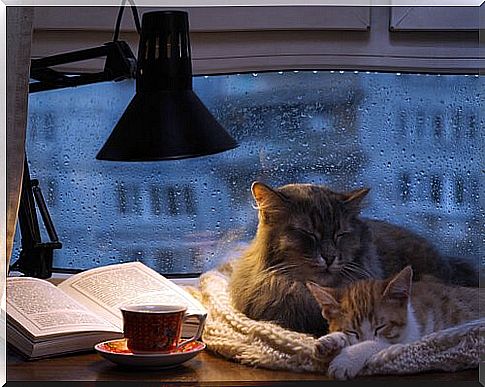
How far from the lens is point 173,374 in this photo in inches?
58.6

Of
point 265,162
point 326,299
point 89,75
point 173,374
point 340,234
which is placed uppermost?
point 89,75

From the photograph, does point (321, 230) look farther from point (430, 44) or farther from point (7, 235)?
point (7, 235)

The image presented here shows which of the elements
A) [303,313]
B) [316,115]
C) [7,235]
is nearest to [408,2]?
[316,115]

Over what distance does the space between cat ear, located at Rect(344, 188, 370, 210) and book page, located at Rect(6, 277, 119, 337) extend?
440 millimetres

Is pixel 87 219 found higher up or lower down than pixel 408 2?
lower down

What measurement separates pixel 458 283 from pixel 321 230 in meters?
0.25

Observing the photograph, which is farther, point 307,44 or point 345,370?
point 307,44

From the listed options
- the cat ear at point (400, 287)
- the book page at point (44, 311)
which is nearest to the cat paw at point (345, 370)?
the cat ear at point (400, 287)

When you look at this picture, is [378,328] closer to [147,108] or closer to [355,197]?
[355,197]

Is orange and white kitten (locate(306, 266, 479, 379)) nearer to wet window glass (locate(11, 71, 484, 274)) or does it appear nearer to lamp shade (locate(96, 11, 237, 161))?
wet window glass (locate(11, 71, 484, 274))

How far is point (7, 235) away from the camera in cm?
157

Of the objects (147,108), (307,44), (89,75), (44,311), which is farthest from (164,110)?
(44,311)

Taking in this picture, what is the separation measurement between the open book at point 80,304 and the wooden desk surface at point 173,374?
26 millimetres

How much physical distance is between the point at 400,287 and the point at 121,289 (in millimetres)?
466
